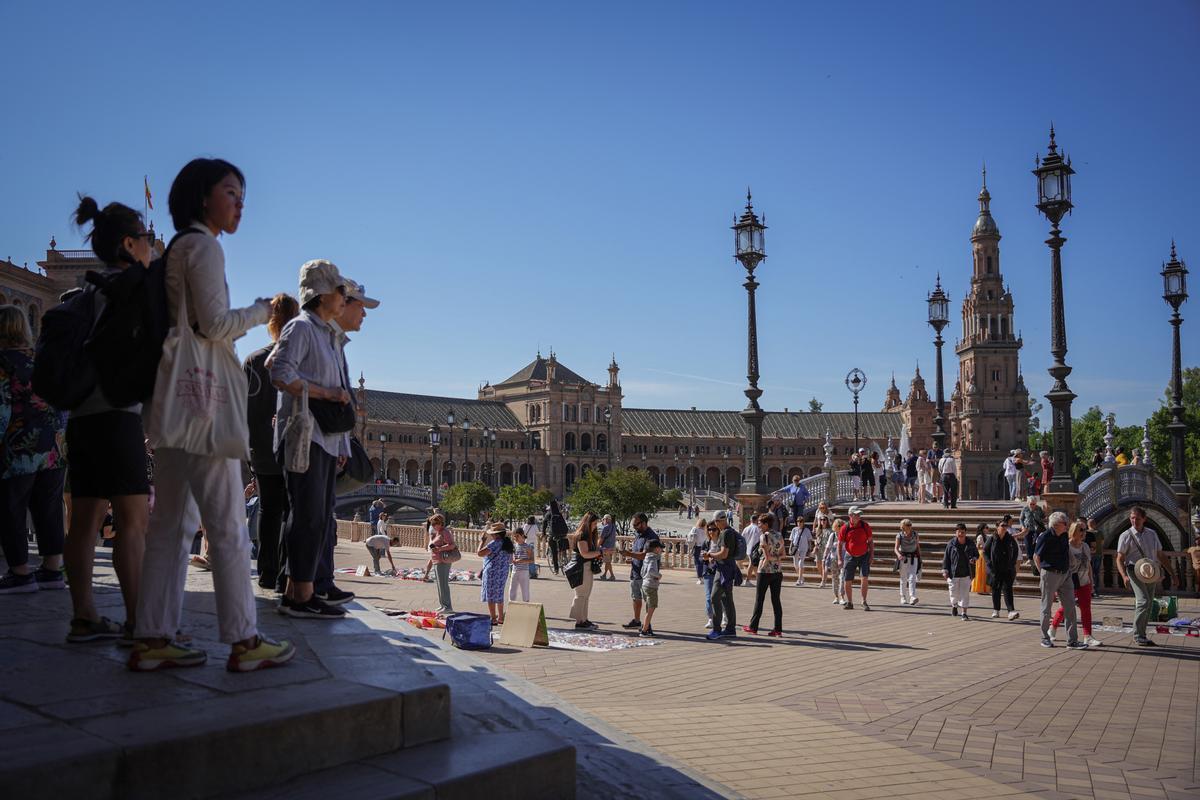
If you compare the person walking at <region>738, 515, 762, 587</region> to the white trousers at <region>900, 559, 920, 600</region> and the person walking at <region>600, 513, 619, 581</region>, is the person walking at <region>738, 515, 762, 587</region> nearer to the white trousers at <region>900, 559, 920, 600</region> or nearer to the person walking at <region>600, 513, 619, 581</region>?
the white trousers at <region>900, 559, 920, 600</region>

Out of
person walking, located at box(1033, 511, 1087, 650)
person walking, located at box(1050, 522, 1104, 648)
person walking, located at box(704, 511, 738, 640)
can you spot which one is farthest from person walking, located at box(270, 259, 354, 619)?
person walking, located at box(1050, 522, 1104, 648)

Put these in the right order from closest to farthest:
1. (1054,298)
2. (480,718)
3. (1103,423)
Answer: (480,718) < (1054,298) < (1103,423)

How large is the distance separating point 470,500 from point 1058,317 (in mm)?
42074

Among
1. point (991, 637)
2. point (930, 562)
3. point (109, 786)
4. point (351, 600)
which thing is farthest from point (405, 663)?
point (930, 562)

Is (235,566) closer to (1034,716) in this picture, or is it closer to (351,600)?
(351,600)

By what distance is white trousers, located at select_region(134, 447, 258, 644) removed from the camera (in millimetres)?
3475

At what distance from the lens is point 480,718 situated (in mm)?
3982

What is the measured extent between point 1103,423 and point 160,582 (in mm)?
124726

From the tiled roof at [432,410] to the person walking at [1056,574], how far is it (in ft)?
326

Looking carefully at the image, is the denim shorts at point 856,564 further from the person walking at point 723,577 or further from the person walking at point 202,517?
the person walking at point 202,517

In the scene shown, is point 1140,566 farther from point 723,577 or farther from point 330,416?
point 330,416

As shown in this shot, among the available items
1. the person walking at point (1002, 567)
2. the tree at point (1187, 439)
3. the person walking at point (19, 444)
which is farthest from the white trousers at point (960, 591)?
the tree at point (1187, 439)

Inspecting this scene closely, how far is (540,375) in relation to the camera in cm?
→ 12600

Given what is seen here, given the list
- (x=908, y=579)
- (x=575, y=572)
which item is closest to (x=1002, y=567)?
(x=908, y=579)
